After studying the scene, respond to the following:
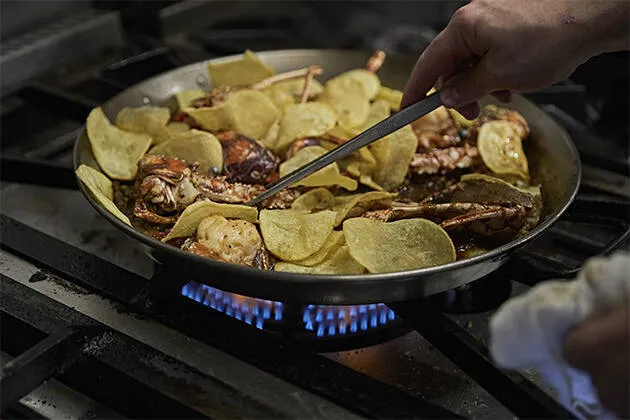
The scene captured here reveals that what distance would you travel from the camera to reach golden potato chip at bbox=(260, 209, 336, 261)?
46.1 inches

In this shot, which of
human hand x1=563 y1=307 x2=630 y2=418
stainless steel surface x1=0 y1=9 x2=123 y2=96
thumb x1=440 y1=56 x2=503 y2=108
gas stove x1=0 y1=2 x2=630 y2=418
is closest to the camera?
human hand x1=563 y1=307 x2=630 y2=418

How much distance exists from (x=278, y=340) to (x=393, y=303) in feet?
0.61

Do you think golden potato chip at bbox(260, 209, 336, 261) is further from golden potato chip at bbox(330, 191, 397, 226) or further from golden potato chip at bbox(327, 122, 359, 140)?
golden potato chip at bbox(327, 122, 359, 140)

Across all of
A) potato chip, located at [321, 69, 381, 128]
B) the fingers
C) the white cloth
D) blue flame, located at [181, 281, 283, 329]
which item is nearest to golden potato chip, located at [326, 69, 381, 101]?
potato chip, located at [321, 69, 381, 128]

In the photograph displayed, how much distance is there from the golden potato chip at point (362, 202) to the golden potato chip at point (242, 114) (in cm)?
30

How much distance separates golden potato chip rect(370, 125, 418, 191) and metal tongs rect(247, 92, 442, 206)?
12 centimetres

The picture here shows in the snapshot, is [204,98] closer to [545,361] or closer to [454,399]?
[454,399]

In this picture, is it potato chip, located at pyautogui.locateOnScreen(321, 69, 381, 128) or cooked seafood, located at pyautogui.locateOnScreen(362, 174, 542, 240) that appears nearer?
cooked seafood, located at pyautogui.locateOnScreen(362, 174, 542, 240)

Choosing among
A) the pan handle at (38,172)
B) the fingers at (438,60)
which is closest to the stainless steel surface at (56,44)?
the pan handle at (38,172)

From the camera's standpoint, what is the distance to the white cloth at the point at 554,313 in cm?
75

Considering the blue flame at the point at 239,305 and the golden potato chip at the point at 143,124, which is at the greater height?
the golden potato chip at the point at 143,124

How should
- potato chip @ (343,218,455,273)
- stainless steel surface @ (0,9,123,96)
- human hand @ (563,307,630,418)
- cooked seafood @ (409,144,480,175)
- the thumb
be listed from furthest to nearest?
stainless steel surface @ (0,9,123,96)
cooked seafood @ (409,144,480,175)
the thumb
potato chip @ (343,218,455,273)
human hand @ (563,307,630,418)

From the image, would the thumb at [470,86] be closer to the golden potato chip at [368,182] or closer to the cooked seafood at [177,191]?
the golden potato chip at [368,182]

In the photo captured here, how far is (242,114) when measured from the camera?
1501 millimetres
